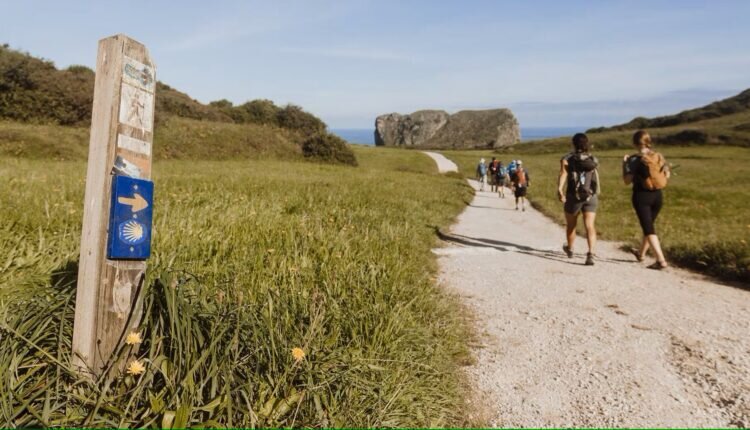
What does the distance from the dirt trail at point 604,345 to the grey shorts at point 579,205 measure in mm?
963

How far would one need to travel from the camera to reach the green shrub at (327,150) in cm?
3256

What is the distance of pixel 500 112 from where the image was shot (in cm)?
7694

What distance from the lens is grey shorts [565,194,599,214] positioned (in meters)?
7.44

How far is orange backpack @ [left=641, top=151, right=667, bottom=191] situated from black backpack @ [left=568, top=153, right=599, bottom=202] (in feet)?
2.40

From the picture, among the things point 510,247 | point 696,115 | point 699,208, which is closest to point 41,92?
point 510,247

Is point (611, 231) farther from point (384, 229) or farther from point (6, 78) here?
point (6, 78)

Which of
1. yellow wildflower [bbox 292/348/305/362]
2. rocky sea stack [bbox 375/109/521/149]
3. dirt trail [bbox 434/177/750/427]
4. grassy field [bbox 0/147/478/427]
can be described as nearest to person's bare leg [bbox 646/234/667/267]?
dirt trail [bbox 434/177/750/427]

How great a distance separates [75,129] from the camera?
22.3 metres

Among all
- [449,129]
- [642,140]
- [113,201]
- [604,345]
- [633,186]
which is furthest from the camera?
[449,129]

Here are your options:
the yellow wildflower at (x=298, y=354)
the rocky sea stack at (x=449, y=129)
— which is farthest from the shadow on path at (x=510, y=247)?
the rocky sea stack at (x=449, y=129)

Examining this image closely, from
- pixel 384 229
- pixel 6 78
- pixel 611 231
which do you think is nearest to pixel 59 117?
pixel 6 78

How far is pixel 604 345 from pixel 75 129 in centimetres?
2594

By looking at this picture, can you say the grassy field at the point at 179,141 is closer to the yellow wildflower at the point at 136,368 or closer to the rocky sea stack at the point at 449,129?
the yellow wildflower at the point at 136,368

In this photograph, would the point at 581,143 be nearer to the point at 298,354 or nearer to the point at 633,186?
the point at 633,186
